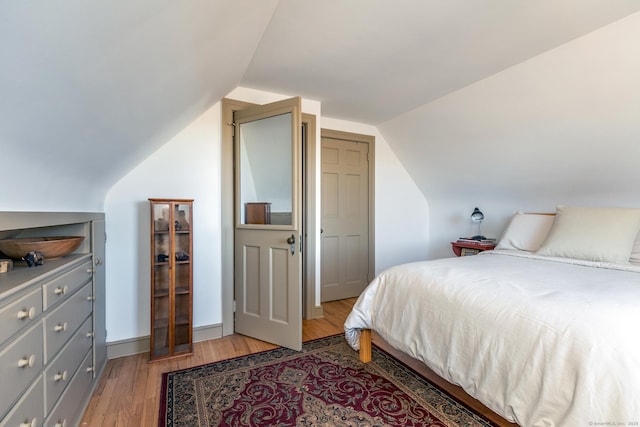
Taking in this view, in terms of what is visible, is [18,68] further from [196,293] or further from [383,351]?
[383,351]

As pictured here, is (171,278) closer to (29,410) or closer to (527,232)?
(29,410)

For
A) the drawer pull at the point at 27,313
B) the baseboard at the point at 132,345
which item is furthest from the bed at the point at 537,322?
the drawer pull at the point at 27,313

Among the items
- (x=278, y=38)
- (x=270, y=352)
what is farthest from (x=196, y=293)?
(x=278, y=38)

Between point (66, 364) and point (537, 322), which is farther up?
point (537, 322)

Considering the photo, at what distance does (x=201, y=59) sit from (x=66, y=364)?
64.5 inches

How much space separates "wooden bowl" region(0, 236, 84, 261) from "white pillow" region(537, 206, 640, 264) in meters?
3.32

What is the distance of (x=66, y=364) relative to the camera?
4.45 ft

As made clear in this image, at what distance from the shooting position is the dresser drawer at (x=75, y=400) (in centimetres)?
124

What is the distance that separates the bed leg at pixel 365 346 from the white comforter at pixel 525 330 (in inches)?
4.4

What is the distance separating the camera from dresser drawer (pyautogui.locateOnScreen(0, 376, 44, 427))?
894 millimetres

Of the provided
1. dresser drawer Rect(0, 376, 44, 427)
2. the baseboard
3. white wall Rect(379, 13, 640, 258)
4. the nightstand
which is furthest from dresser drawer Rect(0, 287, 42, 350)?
the nightstand

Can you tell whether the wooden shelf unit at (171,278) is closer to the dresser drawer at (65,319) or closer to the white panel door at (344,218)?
the dresser drawer at (65,319)

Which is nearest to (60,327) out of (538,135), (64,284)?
(64,284)

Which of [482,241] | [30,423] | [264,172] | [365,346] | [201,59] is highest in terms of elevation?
[201,59]
